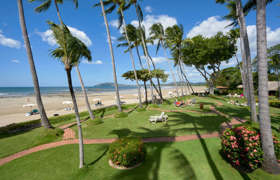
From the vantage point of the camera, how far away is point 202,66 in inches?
1196

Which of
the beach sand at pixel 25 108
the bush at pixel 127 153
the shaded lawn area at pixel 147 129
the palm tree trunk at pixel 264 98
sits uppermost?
the palm tree trunk at pixel 264 98

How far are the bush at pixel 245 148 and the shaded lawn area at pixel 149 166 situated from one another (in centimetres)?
35

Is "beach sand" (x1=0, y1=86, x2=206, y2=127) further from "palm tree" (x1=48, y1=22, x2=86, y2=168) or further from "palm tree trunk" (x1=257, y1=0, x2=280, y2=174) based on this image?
"palm tree trunk" (x1=257, y1=0, x2=280, y2=174)

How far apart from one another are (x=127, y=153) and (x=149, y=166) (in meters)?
1.13

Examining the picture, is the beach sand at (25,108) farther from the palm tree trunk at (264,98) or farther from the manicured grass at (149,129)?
the palm tree trunk at (264,98)

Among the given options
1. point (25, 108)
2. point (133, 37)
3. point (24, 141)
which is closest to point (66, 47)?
point (24, 141)

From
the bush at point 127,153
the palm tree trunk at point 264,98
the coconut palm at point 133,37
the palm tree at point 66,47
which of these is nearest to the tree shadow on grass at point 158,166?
the bush at point 127,153

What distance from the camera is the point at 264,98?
434 centimetres

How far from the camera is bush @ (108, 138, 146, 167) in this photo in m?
5.06

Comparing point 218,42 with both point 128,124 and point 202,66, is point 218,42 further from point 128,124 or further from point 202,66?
point 128,124

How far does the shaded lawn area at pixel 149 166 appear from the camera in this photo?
15.0 feet

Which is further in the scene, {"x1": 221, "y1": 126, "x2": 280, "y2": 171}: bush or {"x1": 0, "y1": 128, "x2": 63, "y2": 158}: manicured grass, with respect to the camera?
{"x1": 0, "y1": 128, "x2": 63, "y2": 158}: manicured grass

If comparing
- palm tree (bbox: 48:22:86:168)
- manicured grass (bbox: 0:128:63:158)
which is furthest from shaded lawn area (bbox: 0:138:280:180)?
palm tree (bbox: 48:22:86:168)

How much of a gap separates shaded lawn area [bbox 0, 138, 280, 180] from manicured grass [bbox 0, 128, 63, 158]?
1.68 metres
